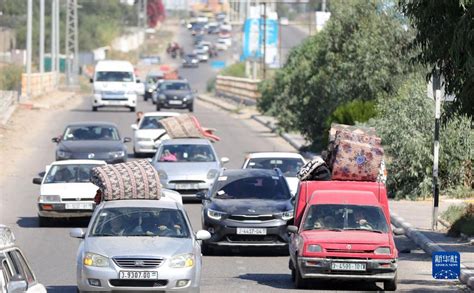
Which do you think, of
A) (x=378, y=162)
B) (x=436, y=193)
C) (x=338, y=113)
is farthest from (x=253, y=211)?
(x=338, y=113)

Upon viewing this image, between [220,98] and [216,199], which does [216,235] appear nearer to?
[216,199]

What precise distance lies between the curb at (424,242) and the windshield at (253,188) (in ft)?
8.90

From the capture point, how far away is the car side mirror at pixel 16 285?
1232 cm

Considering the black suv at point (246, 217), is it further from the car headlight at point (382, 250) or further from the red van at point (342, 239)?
the car headlight at point (382, 250)

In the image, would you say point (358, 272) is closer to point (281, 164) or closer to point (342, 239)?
point (342, 239)

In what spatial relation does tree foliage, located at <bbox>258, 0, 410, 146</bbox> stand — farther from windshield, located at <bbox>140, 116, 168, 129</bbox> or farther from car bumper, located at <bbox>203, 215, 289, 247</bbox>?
car bumper, located at <bbox>203, 215, 289, 247</bbox>

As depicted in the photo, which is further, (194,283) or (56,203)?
(56,203)

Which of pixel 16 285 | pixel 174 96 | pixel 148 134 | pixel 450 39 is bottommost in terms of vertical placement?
pixel 174 96

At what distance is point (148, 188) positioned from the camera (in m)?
21.5

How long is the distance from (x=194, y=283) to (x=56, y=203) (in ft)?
36.4

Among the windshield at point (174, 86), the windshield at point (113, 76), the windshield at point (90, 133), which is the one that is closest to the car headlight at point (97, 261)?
the windshield at point (90, 133)

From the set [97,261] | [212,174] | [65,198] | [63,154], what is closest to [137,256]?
[97,261]

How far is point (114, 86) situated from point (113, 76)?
0.63 metres

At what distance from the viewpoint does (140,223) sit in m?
18.3
